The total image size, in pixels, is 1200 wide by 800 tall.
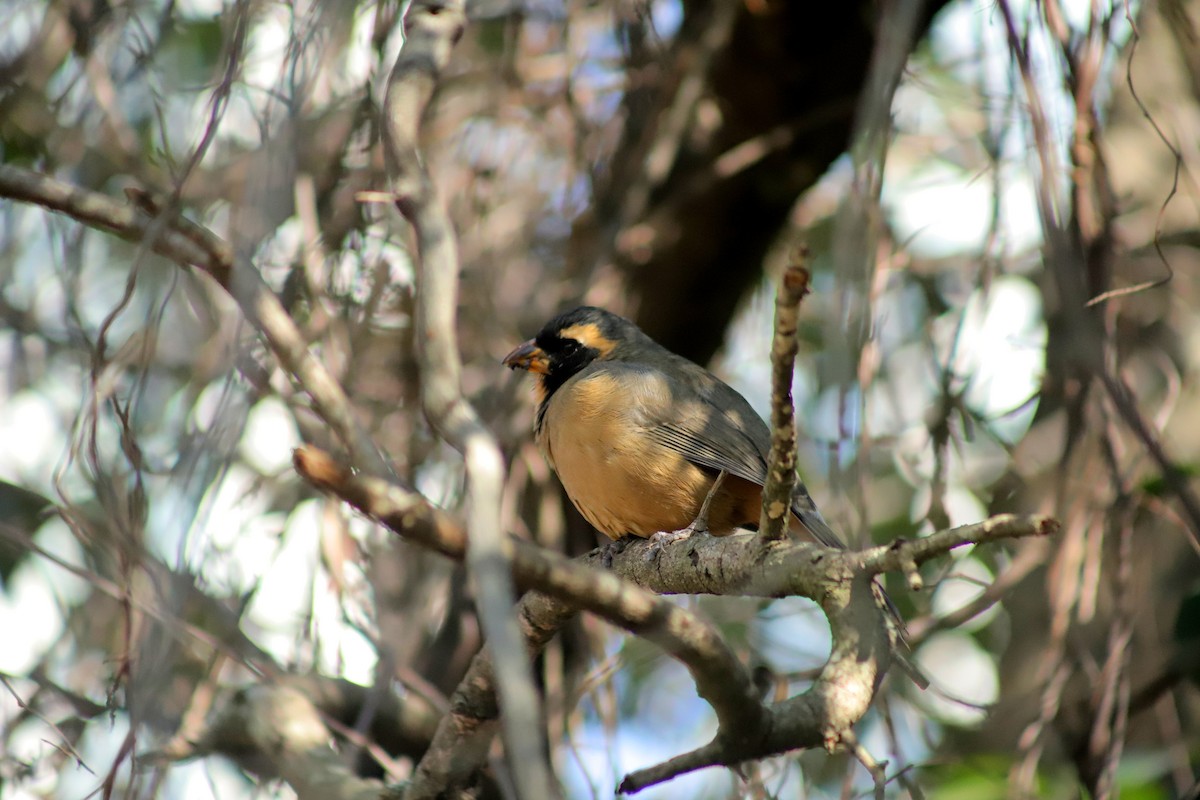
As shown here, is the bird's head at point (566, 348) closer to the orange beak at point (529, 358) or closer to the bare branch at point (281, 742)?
the orange beak at point (529, 358)

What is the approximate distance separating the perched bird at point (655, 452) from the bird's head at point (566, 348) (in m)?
0.21

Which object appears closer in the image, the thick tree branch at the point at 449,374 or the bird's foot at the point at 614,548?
the thick tree branch at the point at 449,374

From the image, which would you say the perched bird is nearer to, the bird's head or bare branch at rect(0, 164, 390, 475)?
the bird's head

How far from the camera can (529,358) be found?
514cm

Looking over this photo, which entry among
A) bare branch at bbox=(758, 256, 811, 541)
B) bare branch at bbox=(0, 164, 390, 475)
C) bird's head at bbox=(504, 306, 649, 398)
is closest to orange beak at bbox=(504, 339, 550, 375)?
bird's head at bbox=(504, 306, 649, 398)

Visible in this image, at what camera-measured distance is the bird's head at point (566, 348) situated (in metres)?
5.12

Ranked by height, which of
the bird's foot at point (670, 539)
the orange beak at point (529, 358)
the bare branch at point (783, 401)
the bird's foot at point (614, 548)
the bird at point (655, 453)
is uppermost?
the orange beak at point (529, 358)

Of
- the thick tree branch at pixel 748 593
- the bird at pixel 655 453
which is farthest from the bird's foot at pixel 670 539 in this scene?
the thick tree branch at pixel 748 593

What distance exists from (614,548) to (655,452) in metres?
0.40

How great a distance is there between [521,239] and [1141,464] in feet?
10.1

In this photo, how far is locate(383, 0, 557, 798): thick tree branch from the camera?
171cm

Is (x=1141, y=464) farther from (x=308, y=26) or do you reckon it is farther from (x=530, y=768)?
(x=530, y=768)

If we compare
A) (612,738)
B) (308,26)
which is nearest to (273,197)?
(308,26)

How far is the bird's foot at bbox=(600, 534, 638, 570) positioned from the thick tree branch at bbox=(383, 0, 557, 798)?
0.80m
